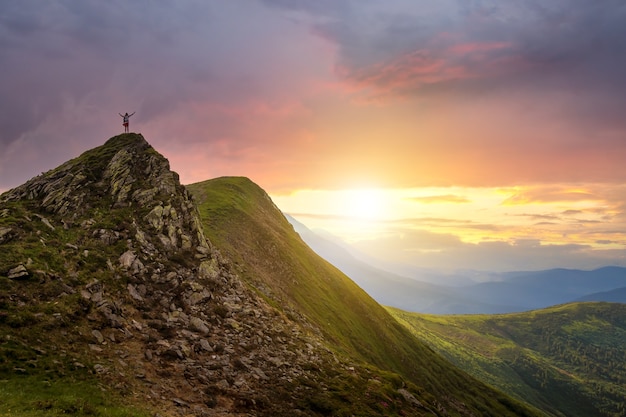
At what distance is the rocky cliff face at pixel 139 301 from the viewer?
26.7 m

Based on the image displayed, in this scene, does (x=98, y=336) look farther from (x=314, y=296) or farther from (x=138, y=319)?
(x=314, y=296)

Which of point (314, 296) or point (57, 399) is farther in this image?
point (314, 296)

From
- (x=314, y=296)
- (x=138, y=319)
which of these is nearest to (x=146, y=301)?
(x=138, y=319)

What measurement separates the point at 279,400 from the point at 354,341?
59.9 m

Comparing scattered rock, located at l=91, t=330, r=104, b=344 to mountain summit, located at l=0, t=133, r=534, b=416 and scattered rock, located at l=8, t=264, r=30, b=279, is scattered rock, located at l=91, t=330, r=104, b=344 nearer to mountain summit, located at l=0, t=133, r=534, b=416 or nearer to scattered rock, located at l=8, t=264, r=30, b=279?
mountain summit, located at l=0, t=133, r=534, b=416

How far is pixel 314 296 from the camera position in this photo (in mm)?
91125

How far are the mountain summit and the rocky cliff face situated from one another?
0.15m

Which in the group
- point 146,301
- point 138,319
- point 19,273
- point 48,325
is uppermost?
point 19,273

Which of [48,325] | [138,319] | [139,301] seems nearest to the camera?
[48,325]

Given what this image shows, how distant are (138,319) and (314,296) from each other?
6253 cm

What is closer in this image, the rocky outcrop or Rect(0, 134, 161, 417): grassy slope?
Rect(0, 134, 161, 417): grassy slope

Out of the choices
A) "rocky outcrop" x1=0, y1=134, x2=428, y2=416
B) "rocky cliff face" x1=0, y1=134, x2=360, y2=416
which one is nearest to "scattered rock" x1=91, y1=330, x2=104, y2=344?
"rocky cliff face" x1=0, y1=134, x2=360, y2=416

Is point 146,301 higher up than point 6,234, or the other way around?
point 6,234

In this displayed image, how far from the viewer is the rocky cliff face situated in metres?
26.7
